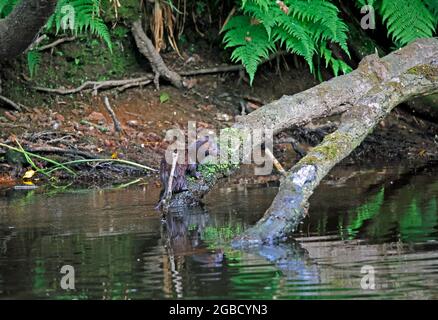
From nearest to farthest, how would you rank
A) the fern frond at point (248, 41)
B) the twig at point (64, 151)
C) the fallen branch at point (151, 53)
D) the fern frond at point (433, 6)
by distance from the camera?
the twig at point (64, 151) < the fern frond at point (248, 41) < the fern frond at point (433, 6) < the fallen branch at point (151, 53)

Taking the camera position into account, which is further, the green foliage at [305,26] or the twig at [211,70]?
the twig at [211,70]

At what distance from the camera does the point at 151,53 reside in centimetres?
1109

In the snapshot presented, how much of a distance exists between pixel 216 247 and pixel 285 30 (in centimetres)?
495

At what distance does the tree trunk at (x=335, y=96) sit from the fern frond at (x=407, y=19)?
5.67 feet

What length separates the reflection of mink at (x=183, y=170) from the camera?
25.1 ft

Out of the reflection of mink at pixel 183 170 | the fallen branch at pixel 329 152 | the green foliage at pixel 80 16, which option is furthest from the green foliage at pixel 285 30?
the reflection of mink at pixel 183 170

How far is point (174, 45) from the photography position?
1155 centimetres

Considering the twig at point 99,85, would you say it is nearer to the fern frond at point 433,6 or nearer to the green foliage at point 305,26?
the green foliage at point 305,26

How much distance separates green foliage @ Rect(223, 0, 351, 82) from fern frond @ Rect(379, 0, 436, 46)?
0.54 m

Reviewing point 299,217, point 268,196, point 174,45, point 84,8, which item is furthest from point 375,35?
point 299,217

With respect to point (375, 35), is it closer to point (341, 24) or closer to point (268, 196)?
point (341, 24)

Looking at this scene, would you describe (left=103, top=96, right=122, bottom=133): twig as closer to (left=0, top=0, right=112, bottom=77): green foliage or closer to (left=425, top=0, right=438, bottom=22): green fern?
(left=0, top=0, right=112, bottom=77): green foliage

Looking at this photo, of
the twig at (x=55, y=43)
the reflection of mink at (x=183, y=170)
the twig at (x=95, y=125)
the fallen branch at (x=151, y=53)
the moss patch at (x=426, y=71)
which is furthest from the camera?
the fallen branch at (x=151, y=53)

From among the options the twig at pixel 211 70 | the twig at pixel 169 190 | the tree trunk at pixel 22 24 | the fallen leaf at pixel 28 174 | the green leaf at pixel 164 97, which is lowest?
the twig at pixel 169 190
